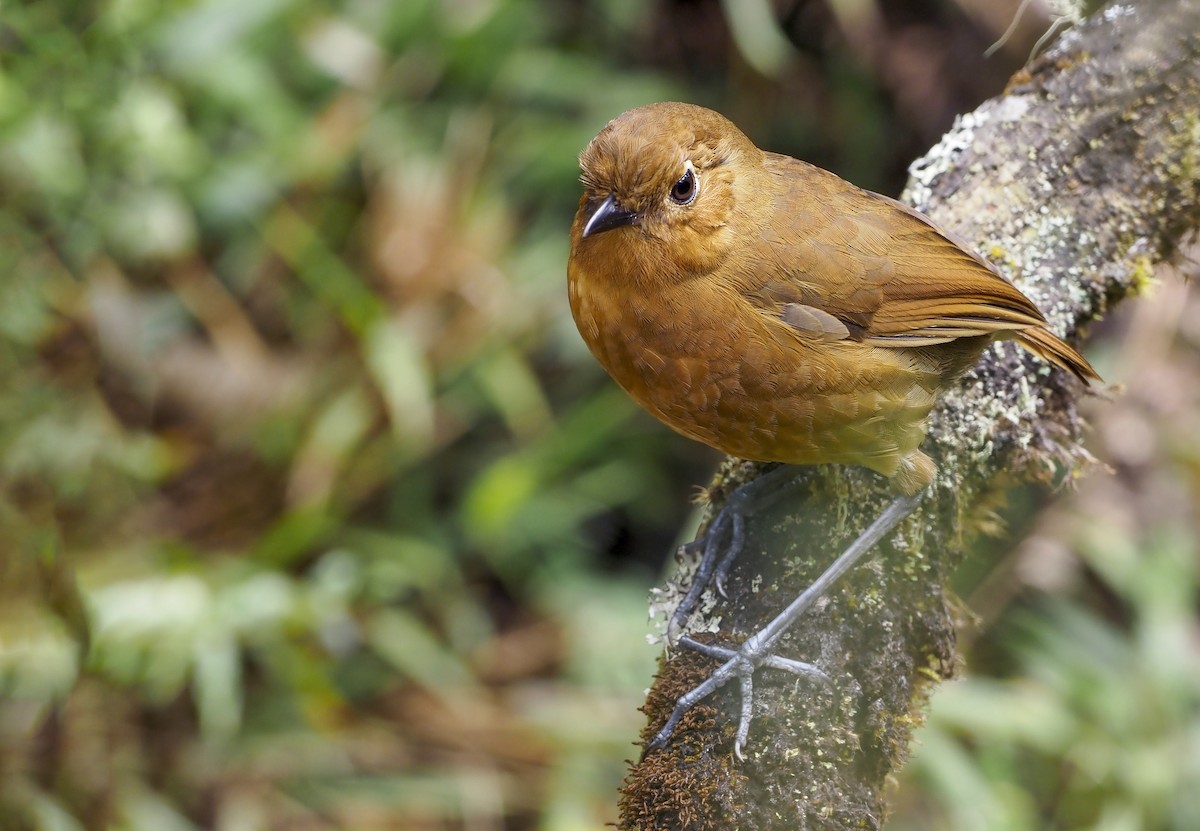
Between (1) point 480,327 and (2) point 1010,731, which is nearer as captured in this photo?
(2) point 1010,731

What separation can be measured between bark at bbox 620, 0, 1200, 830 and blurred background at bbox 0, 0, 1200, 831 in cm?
156

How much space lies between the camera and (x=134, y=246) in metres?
4.14

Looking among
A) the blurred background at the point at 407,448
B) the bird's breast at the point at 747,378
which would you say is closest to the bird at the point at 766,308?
the bird's breast at the point at 747,378

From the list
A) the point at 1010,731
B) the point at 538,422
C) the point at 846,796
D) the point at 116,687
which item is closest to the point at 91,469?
the point at 116,687

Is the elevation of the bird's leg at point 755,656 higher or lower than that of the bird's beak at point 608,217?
lower

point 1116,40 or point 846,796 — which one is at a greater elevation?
point 1116,40

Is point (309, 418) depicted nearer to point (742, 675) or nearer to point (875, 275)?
point (875, 275)

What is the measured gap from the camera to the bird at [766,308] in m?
2.20

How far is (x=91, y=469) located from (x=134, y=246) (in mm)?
888

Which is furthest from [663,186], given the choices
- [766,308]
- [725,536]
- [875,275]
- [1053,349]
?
[1053,349]

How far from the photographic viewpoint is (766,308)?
7.44ft

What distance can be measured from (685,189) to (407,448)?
2.31 m

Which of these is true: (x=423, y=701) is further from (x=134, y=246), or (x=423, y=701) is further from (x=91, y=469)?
(x=134, y=246)

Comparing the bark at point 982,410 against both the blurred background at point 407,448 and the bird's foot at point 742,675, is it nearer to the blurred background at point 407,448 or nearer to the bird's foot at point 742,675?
the bird's foot at point 742,675
